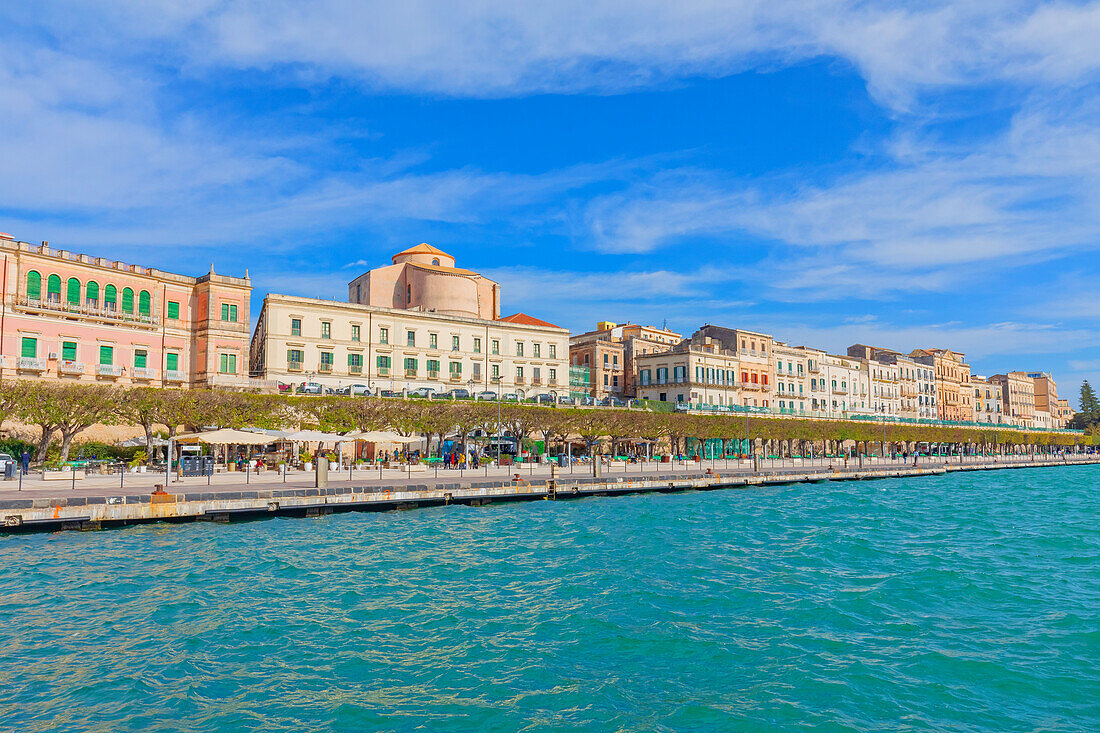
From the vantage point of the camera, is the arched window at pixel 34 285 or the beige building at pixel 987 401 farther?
the beige building at pixel 987 401

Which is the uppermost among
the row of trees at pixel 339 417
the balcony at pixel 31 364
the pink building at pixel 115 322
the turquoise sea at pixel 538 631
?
the pink building at pixel 115 322

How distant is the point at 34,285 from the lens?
154 feet

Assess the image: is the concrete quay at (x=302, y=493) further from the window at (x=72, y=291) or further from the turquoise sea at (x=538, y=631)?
the window at (x=72, y=291)

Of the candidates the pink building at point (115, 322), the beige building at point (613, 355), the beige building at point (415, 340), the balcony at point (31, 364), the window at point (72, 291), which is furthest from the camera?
the beige building at point (613, 355)

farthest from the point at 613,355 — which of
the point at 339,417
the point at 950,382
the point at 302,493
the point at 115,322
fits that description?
the point at 950,382

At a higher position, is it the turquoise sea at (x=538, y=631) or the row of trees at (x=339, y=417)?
the row of trees at (x=339, y=417)

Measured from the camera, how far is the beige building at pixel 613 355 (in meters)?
83.9

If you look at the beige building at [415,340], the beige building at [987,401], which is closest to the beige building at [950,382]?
the beige building at [987,401]

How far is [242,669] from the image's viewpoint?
11977 millimetres

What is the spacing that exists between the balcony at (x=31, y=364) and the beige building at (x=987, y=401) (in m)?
133

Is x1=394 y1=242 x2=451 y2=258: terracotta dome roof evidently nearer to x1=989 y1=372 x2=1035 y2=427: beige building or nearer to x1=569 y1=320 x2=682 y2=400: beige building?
x1=569 y1=320 x2=682 y2=400: beige building

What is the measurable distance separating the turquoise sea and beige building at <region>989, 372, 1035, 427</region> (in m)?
137

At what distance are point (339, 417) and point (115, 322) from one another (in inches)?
709

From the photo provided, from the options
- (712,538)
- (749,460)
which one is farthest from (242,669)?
(749,460)
